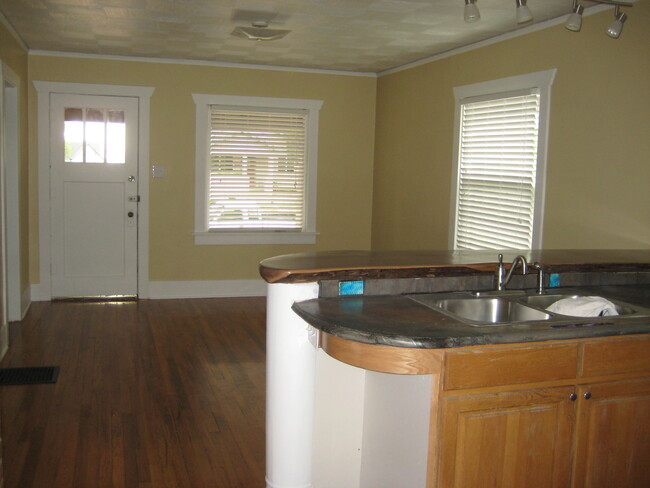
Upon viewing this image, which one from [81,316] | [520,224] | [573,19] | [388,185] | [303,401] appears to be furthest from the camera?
[388,185]

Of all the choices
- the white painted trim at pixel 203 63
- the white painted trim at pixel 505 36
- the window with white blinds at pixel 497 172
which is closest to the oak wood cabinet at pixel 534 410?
the window with white blinds at pixel 497 172

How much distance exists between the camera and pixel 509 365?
2.33 metres

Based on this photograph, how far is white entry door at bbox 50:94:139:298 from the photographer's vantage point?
6.43 meters

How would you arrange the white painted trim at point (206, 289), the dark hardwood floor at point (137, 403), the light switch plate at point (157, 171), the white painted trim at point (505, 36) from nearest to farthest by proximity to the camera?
the dark hardwood floor at point (137, 403) < the white painted trim at point (505, 36) < the light switch plate at point (157, 171) < the white painted trim at point (206, 289)

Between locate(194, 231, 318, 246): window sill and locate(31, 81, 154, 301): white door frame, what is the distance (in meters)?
0.56

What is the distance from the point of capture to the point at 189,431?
3.51m

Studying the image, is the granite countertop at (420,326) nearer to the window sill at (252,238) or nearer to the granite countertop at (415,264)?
the granite countertop at (415,264)

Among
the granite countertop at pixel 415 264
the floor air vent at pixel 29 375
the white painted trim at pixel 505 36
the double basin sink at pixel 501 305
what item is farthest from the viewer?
the floor air vent at pixel 29 375

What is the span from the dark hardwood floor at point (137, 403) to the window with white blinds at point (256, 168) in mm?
1326

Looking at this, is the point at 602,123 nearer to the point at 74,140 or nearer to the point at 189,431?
the point at 189,431

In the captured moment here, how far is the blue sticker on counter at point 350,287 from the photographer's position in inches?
108

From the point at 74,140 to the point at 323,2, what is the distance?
337 centimetres

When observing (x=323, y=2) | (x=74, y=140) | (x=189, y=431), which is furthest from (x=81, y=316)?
(x=323, y=2)

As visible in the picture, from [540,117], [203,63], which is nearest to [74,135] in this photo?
[203,63]
